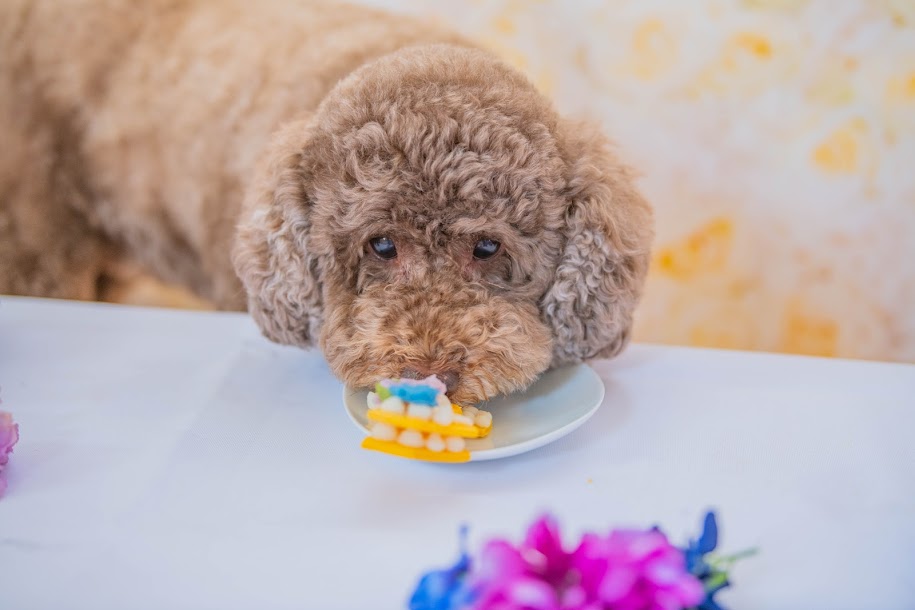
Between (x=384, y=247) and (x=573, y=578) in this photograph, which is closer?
(x=573, y=578)

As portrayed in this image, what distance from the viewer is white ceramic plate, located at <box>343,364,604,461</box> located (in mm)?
961

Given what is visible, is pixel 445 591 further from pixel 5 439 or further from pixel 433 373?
pixel 5 439

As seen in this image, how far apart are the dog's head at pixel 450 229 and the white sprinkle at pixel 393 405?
0.12 ft

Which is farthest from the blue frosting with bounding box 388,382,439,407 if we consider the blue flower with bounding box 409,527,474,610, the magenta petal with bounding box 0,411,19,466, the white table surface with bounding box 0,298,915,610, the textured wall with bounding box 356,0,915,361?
the textured wall with bounding box 356,0,915,361

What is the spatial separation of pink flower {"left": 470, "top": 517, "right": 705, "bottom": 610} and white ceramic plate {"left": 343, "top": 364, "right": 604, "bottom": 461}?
256 millimetres

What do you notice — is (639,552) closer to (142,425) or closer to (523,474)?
(523,474)

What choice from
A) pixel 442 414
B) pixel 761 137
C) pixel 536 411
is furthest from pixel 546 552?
pixel 761 137

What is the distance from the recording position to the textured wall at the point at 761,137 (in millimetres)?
1552

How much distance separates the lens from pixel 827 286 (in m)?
1.70

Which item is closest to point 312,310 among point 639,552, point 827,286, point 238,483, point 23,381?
point 238,483

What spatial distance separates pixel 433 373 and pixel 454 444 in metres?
0.09

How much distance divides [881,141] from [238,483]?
53.4 inches

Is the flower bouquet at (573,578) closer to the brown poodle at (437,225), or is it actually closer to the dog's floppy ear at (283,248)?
the brown poodle at (437,225)

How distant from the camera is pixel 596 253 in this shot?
1.01 meters
